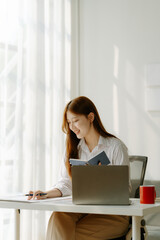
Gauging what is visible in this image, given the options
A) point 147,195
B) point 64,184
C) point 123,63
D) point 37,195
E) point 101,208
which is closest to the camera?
point 101,208

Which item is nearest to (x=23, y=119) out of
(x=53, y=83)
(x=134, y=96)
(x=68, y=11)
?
(x=53, y=83)

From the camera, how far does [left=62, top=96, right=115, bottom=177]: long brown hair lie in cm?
247

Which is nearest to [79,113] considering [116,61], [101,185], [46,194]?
[46,194]

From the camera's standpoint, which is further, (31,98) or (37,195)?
(31,98)

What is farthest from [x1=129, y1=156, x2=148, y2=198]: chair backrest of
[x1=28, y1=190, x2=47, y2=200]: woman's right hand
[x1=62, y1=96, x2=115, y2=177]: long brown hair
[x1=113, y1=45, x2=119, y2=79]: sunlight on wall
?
[x1=113, y1=45, x2=119, y2=79]: sunlight on wall

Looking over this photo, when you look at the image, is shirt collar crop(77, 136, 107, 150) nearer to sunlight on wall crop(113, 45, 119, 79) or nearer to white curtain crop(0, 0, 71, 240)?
white curtain crop(0, 0, 71, 240)

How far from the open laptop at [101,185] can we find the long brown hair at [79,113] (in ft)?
1.86

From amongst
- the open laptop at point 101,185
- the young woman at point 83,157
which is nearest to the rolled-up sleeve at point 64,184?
Answer: the young woman at point 83,157

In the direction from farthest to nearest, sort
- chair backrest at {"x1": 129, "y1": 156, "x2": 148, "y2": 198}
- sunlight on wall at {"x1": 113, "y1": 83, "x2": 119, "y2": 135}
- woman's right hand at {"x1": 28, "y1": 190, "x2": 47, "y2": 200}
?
sunlight on wall at {"x1": 113, "y1": 83, "x2": 119, "y2": 135} → chair backrest at {"x1": 129, "y1": 156, "x2": 148, "y2": 198} → woman's right hand at {"x1": 28, "y1": 190, "x2": 47, "y2": 200}

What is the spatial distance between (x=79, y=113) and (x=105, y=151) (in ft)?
0.93

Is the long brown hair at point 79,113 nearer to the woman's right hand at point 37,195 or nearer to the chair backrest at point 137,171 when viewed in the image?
the woman's right hand at point 37,195

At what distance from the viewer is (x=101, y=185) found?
6.12 feet

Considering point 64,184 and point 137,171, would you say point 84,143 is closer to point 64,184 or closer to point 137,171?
point 64,184

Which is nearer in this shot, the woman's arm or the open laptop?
the open laptop
